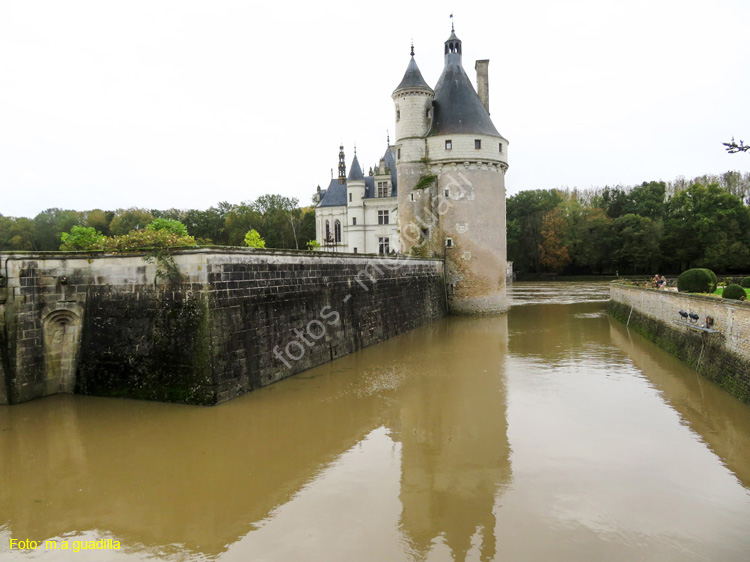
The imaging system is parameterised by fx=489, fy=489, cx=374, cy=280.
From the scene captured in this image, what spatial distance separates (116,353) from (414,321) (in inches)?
526

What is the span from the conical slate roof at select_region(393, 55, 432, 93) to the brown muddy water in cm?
1861

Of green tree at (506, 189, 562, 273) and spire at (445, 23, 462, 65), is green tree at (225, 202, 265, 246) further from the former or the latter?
spire at (445, 23, 462, 65)

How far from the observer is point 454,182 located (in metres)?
25.2

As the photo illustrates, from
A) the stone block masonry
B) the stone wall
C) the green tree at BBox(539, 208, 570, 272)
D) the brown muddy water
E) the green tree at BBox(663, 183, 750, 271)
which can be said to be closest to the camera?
the brown muddy water

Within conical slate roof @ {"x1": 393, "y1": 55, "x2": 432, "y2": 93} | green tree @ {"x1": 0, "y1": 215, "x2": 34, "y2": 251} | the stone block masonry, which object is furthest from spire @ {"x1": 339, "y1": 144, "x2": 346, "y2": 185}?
the stone block masonry

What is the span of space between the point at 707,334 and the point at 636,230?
45.8m

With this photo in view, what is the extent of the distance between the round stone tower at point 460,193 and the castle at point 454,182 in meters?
0.05

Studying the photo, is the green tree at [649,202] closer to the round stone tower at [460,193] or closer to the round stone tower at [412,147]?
the round stone tower at [460,193]

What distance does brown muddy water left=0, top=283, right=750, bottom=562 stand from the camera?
509 cm

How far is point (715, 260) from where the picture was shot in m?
46.0

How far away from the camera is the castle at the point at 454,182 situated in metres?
25.1

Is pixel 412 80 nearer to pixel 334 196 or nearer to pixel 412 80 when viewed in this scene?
pixel 412 80

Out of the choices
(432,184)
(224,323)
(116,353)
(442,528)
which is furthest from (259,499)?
(432,184)

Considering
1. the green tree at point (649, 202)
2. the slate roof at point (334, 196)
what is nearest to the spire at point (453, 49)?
the slate roof at point (334, 196)
